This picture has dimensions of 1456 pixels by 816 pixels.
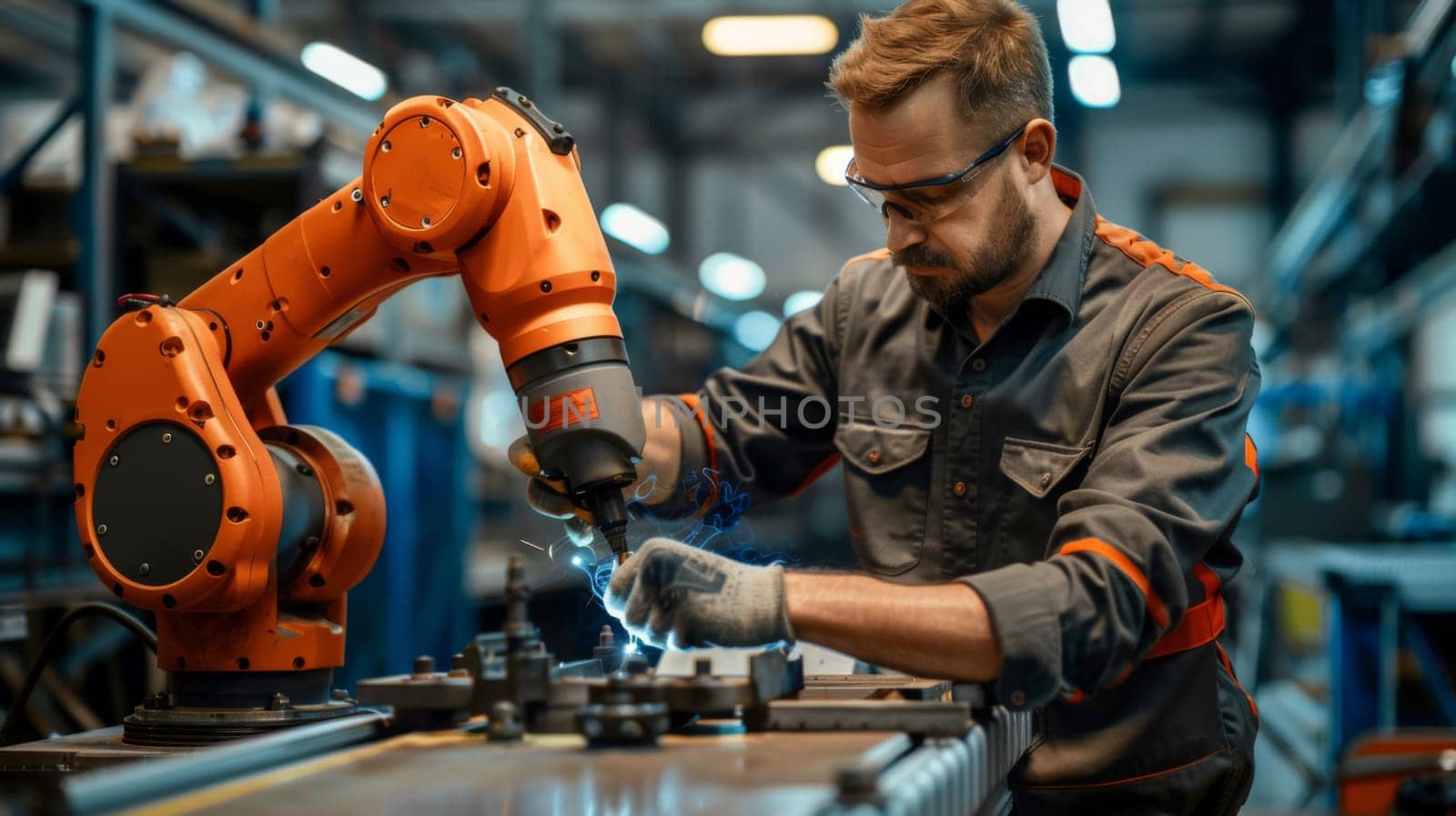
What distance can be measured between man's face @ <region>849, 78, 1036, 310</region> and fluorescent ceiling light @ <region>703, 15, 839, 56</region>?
19.4 feet

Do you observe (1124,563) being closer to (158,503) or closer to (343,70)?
(158,503)

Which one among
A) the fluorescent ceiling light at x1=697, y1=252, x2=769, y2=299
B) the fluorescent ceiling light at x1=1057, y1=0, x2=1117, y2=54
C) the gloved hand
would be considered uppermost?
the fluorescent ceiling light at x1=697, y1=252, x2=769, y2=299

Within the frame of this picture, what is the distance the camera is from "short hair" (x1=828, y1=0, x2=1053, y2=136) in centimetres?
169

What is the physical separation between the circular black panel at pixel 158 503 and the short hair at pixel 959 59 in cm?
89

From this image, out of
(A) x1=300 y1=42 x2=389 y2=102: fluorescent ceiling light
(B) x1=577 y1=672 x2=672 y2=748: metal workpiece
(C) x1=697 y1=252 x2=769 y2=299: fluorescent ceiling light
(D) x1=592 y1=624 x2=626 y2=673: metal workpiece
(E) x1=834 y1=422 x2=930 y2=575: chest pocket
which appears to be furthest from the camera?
(C) x1=697 y1=252 x2=769 y2=299: fluorescent ceiling light

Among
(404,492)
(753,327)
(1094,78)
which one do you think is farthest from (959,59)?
(753,327)

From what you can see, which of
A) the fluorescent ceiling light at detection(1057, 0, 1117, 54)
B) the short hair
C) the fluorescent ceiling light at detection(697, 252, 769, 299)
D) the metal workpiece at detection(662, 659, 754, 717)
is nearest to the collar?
the short hair

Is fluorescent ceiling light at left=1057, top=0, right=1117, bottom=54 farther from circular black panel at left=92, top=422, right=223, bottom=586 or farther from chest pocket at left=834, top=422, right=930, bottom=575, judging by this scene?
circular black panel at left=92, top=422, right=223, bottom=586

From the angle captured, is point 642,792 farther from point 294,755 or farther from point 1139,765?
point 1139,765

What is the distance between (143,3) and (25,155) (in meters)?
0.55

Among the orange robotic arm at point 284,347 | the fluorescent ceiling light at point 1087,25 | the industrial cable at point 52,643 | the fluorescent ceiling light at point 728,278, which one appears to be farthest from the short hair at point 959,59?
the fluorescent ceiling light at point 728,278

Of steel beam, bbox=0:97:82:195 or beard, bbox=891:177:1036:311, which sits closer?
beard, bbox=891:177:1036:311

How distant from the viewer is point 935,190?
173 cm

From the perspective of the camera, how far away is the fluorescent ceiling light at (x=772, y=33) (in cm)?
761
